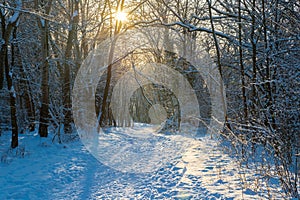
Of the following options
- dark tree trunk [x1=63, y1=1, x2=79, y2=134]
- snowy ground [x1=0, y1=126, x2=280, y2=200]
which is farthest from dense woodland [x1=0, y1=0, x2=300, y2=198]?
snowy ground [x1=0, y1=126, x2=280, y2=200]

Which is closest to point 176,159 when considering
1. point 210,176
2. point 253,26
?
point 210,176

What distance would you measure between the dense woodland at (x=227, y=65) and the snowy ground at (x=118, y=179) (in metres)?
0.54

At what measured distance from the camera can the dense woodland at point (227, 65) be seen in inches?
182

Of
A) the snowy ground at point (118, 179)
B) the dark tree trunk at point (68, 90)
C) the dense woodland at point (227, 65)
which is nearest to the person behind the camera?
the snowy ground at point (118, 179)

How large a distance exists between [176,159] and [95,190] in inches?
121

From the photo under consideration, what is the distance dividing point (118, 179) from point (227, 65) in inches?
219

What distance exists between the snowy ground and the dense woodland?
0.54 m

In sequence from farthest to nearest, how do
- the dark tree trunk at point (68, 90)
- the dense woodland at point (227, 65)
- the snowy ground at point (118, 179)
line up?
the dark tree trunk at point (68, 90) → the dense woodland at point (227, 65) → the snowy ground at point (118, 179)

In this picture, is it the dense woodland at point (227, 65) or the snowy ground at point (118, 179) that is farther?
the dense woodland at point (227, 65)

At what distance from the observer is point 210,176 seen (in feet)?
17.0

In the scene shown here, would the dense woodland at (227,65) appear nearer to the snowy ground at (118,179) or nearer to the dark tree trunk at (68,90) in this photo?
the dark tree trunk at (68,90)

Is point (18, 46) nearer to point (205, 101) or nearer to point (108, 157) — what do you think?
point (108, 157)

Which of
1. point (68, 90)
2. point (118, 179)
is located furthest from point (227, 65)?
point (68, 90)

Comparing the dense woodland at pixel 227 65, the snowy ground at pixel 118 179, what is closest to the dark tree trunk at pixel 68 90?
the dense woodland at pixel 227 65
